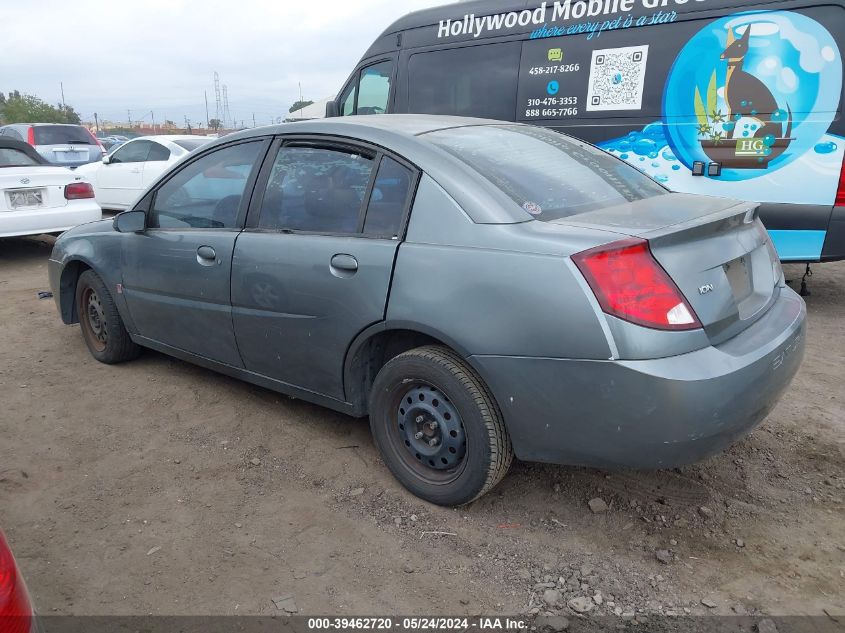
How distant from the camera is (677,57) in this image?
217 inches

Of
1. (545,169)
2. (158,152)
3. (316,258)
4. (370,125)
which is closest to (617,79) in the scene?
(545,169)

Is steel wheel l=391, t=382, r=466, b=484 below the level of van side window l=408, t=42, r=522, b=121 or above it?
below

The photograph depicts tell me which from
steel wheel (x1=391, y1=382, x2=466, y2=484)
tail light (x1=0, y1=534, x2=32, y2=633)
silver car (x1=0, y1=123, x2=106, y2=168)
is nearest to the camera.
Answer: tail light (x1=0, y1=534, x2=32, y2=633)

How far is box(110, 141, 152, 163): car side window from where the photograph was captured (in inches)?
404

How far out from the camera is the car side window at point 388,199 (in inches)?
107

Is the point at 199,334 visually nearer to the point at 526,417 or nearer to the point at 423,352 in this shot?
the point at 423,352

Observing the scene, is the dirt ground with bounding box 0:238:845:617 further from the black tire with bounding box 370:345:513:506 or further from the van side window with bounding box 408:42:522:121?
the van side window with bounding box 408:42:522:121

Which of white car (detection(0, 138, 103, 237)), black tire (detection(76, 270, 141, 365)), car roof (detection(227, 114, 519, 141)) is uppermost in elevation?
car roof (detection(227, 114, 519, 141))

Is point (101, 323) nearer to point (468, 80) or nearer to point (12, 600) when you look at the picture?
point (12, 600)

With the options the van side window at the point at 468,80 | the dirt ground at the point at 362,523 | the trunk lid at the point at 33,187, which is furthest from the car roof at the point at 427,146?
the trunk lid at the point at 33,187

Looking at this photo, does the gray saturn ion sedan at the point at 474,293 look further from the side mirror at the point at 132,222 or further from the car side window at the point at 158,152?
the car side window at the point at 158,152

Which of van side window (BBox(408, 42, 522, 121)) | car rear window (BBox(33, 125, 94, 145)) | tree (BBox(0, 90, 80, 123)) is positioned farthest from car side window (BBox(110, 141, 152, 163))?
tree (BBox(0, 90, 80, 123))

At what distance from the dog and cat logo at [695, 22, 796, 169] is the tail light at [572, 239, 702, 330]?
375 centimetres

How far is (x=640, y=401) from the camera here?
6.98 ft
